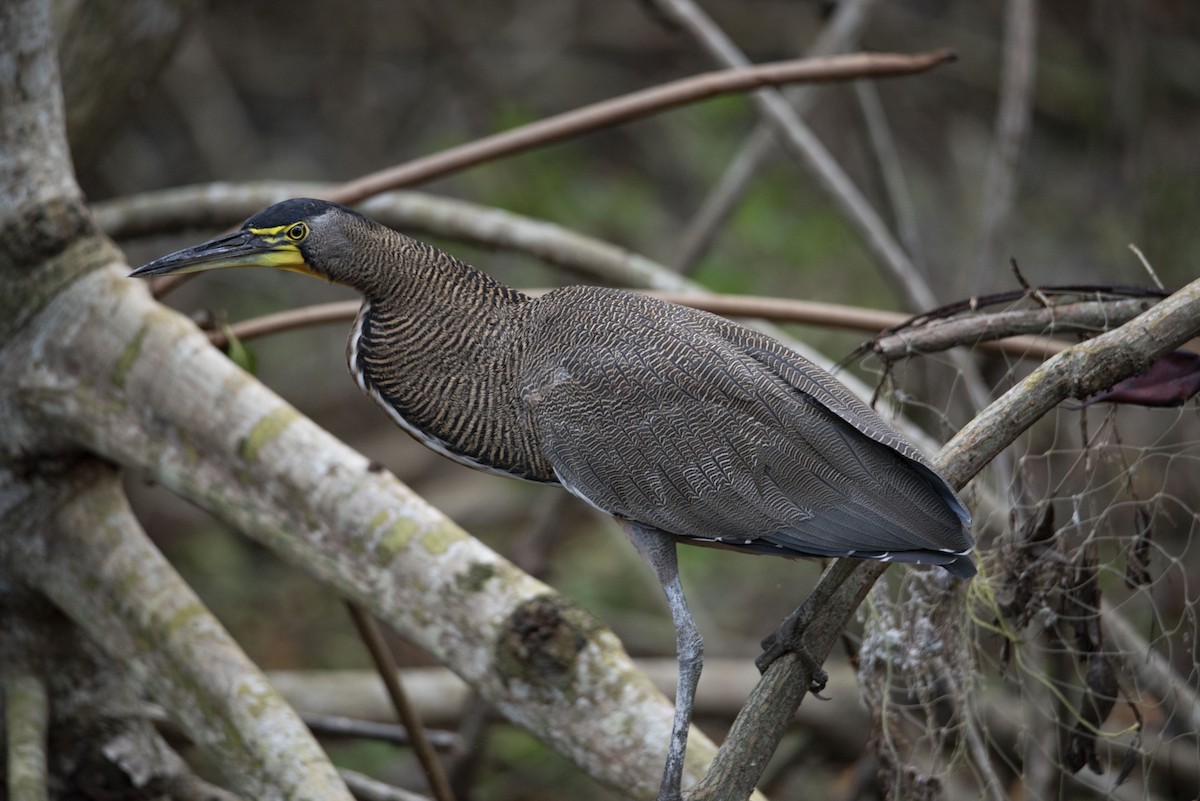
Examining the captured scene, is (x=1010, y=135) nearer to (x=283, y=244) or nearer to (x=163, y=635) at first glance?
(x=283, y=244)

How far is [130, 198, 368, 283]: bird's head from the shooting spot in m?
2.33

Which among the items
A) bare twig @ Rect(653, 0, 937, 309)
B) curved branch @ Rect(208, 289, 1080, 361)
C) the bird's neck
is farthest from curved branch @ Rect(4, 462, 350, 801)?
bare twig @ Rect(653, 0, 937, 309)

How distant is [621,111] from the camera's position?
329 centimetres

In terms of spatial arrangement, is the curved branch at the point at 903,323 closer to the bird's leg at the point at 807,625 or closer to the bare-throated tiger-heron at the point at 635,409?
the bare-throated tiger-heron at the point at 635,409

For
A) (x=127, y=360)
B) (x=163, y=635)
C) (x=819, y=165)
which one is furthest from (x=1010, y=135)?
(x=163, y=635)

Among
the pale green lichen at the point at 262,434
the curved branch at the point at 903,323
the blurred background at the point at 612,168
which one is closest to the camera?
the curved branch at the point at 903,323

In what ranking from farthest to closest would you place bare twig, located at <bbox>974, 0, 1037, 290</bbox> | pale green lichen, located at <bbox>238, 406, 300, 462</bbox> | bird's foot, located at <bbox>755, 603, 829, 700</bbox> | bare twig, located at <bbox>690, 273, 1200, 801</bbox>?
bare twig, located at <bbox>974, 0, 1037, 290</bbox>, pale green lichen, located at <bbox>238, 406, 300, 462</bbox>, bird's foot, located at <bbox>755, 603, 829, 700</bbox>, bare twig, located at <bbox>690, 273, 1200, 801</bbox>

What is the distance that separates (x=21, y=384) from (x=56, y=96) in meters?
0.72

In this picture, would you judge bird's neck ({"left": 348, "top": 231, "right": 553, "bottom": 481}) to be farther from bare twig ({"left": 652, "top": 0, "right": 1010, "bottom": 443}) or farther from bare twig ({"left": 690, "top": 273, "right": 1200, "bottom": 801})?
bare twig ({"left": 652, "top": 0, "right": 1010, "bottom": 443})

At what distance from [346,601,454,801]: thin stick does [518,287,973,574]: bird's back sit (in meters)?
1.05

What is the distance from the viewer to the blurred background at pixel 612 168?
19.2 ft

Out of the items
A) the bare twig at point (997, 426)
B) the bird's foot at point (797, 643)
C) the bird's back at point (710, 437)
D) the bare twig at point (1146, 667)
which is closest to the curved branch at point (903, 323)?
the bird's back at point (710, 437)

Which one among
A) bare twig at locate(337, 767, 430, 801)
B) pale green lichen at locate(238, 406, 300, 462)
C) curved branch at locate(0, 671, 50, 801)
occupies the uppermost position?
pale green lichen at locate(238, 406, 300, 462)

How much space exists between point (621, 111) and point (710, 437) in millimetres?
1333
